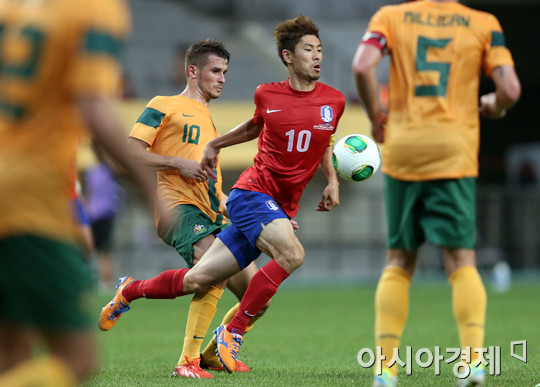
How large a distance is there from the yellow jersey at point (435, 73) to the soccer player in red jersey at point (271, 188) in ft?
5.08

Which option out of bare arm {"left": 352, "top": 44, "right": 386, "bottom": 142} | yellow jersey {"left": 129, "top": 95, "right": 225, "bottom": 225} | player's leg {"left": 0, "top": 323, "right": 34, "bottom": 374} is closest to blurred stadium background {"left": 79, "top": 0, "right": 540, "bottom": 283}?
yellow jersey {"left": 129, "top": 95, "right": 225, "bottom": 225}

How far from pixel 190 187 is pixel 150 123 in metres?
0.59

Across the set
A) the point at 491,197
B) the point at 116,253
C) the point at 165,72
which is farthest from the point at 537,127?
the point at 116,253


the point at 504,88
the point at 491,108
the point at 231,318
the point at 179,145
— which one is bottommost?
the point at 231,318

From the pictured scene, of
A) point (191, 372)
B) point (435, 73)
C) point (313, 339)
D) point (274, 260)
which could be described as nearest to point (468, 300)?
point (435, 73)

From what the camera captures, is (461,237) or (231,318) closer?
(461,237)

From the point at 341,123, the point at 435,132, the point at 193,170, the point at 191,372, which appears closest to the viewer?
the point at 435,132

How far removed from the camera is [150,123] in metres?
5.94

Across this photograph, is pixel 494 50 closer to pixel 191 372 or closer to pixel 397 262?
pixel 397 262

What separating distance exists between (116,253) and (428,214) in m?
15.0

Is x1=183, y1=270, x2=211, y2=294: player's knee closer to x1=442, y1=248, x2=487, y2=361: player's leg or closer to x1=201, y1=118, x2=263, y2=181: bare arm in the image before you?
x1=201, y1=118, x2=263, y2=181: bare arm

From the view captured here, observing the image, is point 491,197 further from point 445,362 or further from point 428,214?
point 428,214

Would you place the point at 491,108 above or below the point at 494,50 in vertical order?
below

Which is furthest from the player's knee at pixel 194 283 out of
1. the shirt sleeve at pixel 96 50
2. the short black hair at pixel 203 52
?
the shirt sleeve at pixel 96 50
